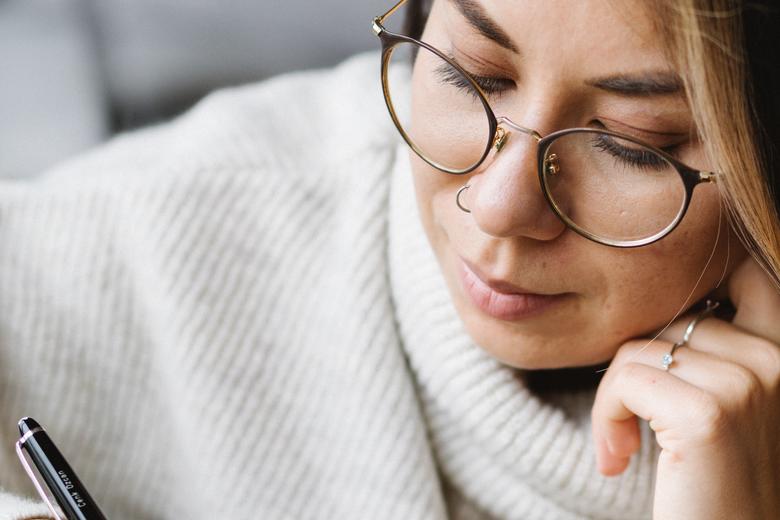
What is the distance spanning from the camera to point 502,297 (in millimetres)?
939

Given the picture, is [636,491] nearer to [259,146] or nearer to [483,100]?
[483,100]

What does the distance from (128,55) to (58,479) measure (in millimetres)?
966

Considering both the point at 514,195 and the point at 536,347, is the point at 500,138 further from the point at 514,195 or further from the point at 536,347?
the point at 536,347

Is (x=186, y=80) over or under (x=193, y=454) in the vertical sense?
over

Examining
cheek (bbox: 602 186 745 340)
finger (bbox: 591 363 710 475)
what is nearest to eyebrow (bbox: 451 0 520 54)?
cheek (bbox: 602 186 745 340)

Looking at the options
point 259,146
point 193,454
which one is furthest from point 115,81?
point 193,454

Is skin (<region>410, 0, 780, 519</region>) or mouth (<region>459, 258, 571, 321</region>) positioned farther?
mouth (<region>459, 258, 571, 321</region>)

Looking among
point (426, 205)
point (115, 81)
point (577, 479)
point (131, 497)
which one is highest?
point (115, 81)

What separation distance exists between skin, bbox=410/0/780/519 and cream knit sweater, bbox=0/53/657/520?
0.44 ft

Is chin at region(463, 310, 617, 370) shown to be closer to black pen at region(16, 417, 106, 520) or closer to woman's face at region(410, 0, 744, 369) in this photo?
woman's face at region(410, 0, 744, 369)

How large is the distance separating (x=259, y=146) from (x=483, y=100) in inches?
20.5

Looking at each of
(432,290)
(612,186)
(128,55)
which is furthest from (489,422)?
(128,55)

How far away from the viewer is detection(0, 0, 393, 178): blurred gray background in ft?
5.02

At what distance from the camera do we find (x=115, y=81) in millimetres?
1583
